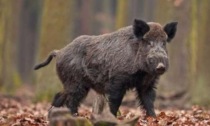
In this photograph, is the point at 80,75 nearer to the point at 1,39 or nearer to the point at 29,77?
the point at 1,39

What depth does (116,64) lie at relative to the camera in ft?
36.0

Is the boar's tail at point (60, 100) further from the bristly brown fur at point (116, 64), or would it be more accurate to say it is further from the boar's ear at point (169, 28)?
the boar's ear at point (169, 28)

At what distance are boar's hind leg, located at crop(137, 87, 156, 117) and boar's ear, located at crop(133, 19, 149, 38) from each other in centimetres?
103

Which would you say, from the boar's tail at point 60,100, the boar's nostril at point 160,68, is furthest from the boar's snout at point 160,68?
the boar's tail at point 60,100

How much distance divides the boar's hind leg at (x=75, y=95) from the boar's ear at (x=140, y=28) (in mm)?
1481

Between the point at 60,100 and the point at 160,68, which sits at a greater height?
the point at 160,68

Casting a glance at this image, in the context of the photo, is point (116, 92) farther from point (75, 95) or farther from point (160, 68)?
point (160, 68)

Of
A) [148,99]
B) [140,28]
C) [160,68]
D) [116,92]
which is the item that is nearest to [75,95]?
[116,92]

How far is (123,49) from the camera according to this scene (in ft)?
36.3

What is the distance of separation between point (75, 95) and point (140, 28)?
1.79m

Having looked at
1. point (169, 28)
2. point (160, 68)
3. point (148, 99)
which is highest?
point (169, 28)

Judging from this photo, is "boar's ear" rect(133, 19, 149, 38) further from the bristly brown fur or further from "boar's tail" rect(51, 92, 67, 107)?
"boar's tail" rect(51, 92, 67, 107)

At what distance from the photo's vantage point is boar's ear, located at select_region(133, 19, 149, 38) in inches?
422

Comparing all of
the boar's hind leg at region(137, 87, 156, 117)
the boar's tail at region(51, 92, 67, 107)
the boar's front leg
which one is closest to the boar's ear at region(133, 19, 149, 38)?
the boar's front leg
